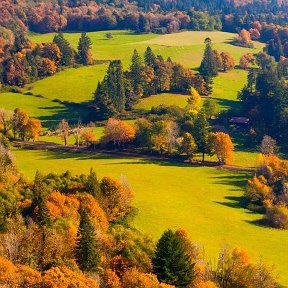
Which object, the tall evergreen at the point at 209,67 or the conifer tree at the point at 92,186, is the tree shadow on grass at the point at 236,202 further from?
the tall evergreen at the point at 209,67

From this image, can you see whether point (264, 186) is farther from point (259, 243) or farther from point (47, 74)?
point (47, 74)

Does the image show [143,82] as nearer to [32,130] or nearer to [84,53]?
[84,53]

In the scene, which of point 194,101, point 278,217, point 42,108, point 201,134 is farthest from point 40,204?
point 194,101

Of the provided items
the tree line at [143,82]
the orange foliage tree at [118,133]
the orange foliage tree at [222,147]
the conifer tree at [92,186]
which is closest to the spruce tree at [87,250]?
the conifer tree at [92,186]

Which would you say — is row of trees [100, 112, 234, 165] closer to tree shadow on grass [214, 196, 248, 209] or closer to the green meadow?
the green meadow

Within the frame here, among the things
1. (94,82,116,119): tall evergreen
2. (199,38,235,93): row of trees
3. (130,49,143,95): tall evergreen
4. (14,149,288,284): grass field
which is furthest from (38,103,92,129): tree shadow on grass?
(199,38,235,93): row of trees

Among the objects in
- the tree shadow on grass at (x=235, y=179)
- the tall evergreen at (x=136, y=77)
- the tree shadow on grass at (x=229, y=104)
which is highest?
the tall evergreen at (x=136, y=77)
